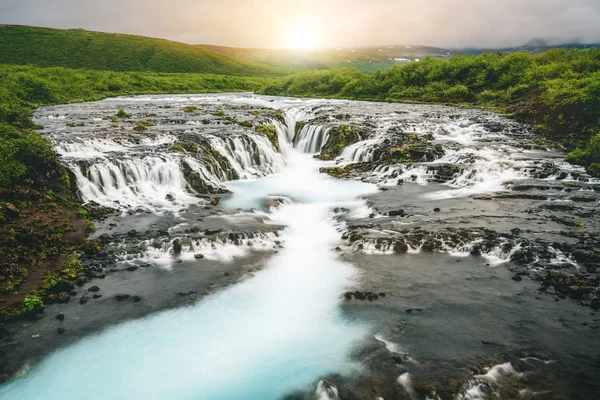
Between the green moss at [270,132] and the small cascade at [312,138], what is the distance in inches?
115

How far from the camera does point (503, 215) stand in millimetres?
15039

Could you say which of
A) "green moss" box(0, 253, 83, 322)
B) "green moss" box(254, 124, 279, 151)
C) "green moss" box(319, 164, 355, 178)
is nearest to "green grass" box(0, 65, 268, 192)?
"green moss" box(0, 253, 83, 322)

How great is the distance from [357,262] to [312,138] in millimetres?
19884

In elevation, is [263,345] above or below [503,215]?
below

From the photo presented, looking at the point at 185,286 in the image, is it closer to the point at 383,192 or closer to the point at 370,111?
the point at 383,192

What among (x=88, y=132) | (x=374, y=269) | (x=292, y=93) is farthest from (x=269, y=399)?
(x=292, y=93)

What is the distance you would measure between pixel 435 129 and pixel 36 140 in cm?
2822

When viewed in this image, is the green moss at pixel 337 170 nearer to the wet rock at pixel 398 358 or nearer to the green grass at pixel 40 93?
Answer: the green grass at pixel 40 93

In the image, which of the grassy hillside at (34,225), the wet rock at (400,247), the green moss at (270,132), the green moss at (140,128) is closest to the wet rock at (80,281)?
the grassy hillside at (34,225)

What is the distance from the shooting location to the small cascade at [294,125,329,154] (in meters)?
30.3

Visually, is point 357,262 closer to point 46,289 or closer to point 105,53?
point 46,289

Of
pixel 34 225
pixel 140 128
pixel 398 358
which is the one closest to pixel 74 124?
pixel 140 128

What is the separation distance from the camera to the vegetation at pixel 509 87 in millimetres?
25906

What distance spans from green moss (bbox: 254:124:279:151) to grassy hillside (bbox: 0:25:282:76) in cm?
12019
